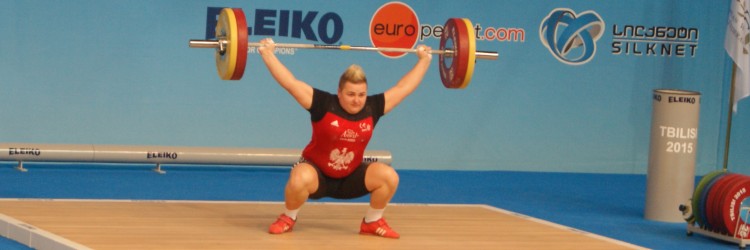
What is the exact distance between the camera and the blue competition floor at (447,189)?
23.7ft

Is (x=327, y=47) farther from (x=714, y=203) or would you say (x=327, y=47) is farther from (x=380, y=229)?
(x=714, y=203)

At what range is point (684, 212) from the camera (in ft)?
22.7

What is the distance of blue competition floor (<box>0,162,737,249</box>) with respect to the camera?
7.22m

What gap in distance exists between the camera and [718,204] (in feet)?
21.7

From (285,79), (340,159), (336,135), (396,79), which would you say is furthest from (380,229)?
(396,79)

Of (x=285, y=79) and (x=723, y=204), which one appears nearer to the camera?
(x=285, y=79)

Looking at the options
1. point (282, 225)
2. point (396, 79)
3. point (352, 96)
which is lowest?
point (282, 225)

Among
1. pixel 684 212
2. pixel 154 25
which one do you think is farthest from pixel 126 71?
pixel 684 212

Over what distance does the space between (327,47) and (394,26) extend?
9.62 ft

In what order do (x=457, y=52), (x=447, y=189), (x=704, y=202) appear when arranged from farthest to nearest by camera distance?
(x=447, y=189) → (x=704, y=202) → (x=457, y=52)

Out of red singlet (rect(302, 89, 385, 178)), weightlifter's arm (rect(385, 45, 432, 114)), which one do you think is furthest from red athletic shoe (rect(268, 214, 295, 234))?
weightlifter's arm (rect(385, 45, 432, 114))

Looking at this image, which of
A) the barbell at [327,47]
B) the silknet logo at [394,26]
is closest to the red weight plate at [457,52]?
the barbell at [327,47]

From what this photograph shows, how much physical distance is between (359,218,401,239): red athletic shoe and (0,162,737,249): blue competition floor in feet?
4.94

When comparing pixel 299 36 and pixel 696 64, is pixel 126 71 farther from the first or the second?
pixel 696 64
